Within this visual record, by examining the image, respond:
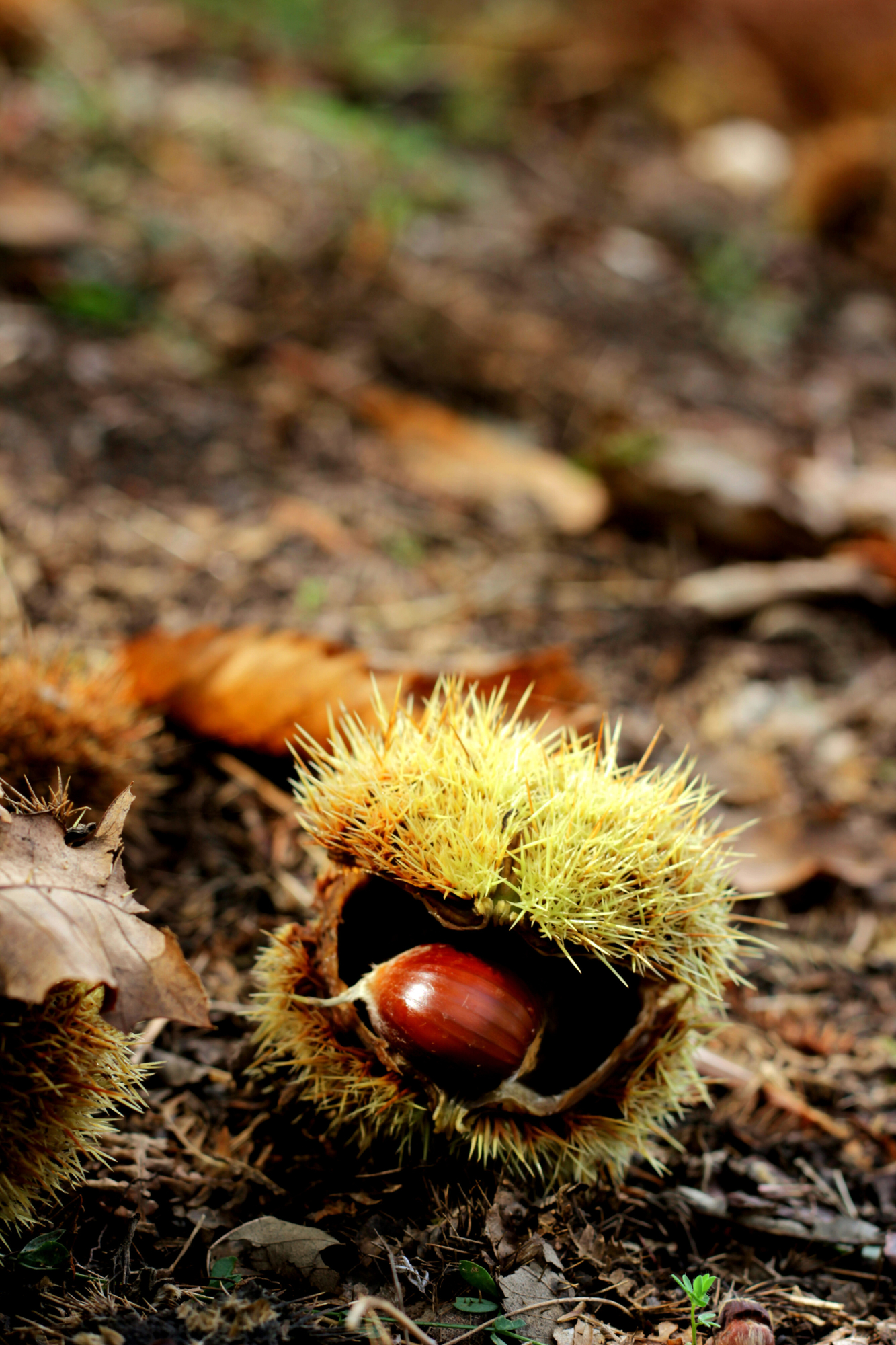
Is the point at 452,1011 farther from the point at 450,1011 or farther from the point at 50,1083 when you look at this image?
the point at 50,1083

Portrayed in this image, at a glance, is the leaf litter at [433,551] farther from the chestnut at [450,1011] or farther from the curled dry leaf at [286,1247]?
the chestnut at [450,1011]

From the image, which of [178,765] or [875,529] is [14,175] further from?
[875,529]

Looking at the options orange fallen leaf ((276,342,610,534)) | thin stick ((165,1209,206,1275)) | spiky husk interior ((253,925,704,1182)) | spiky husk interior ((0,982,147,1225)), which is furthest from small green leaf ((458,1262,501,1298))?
orange fallen leaf ((276,342,610,534))

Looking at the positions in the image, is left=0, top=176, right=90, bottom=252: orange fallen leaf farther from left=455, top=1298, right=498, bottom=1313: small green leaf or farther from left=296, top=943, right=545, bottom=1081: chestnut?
left=455, top=1298, right=498, bottom=1313: small green leaf

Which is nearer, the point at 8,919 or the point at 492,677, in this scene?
the point at 8,919

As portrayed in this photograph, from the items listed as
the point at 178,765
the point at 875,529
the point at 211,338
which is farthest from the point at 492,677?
the point at 211,338

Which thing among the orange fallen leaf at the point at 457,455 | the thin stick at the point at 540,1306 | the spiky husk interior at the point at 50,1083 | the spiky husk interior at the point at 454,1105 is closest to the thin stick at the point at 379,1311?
the thin stick at the point at 540,1306
